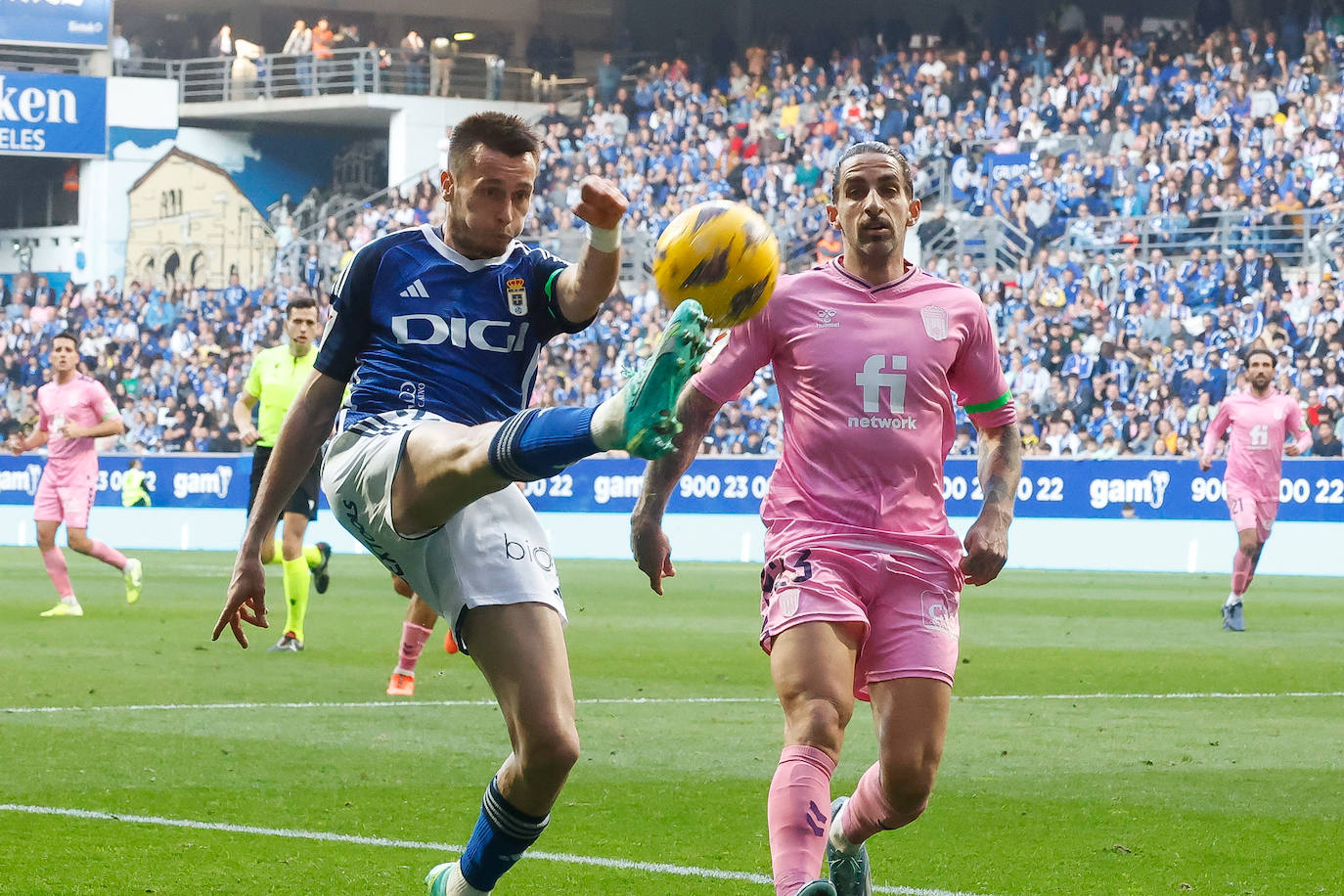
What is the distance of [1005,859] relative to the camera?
5738 millimetres

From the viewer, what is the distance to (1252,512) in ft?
50.3

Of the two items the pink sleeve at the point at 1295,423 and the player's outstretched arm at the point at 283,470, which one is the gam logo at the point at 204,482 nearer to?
the pink sleeve at the point at 1295,423

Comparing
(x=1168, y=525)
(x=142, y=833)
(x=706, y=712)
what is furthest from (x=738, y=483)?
(x=142, y=833)

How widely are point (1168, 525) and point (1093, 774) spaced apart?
586 inches

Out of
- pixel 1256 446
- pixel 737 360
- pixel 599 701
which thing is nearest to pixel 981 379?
pixel 737 360

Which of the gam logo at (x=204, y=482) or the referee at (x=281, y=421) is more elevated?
the referee at (x=281, y=421)

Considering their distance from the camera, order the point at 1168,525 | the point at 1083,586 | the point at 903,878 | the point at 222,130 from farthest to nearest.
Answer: the point at 222,130 < the point at 1168,525 < the point at 1083,586 < the point at 903,878

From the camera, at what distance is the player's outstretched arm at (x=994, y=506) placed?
190 inches

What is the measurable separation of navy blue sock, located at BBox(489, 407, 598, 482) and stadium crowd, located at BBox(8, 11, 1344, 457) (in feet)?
64.5

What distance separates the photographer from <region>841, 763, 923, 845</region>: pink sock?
4.80 metres

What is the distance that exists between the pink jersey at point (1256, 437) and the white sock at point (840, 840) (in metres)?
11.2

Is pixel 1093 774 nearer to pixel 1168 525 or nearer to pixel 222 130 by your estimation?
pixel 1168 525

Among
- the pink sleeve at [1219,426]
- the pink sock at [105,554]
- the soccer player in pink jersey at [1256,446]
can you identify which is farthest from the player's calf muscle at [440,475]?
the pink sleeve at [1219,426]

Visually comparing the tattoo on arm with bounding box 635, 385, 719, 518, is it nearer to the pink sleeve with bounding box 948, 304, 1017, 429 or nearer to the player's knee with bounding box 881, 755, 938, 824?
the pink sleeve with bounding box 948, 304, 1017, 429
